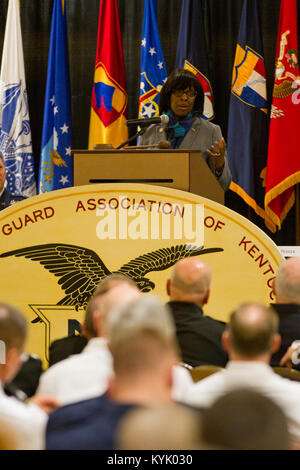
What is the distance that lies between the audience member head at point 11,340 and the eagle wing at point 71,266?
59.6 inches

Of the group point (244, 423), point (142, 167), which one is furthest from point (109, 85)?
point (244, 423)

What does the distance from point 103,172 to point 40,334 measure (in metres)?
0.88

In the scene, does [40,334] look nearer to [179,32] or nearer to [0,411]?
[0,411]

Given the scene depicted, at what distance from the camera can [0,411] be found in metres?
1.95

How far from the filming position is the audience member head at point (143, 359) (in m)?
1.68

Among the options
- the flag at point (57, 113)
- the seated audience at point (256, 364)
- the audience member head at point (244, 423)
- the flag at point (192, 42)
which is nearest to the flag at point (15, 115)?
the flag at point (57, 113)

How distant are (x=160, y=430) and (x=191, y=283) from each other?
1960mm

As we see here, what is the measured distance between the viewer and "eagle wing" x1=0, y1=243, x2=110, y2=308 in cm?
380

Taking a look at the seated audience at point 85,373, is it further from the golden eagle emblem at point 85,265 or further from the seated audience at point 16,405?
the golden eagle emblem at point 85,265

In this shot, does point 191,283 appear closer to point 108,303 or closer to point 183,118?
point 108,303

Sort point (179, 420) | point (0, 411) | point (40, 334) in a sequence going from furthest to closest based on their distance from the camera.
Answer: point (40, 334) < point (0, 411) < point (179, 420)

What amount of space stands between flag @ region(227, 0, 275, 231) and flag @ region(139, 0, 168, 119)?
0.66m

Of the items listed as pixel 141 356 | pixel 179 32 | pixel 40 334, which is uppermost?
pixel 179 32
